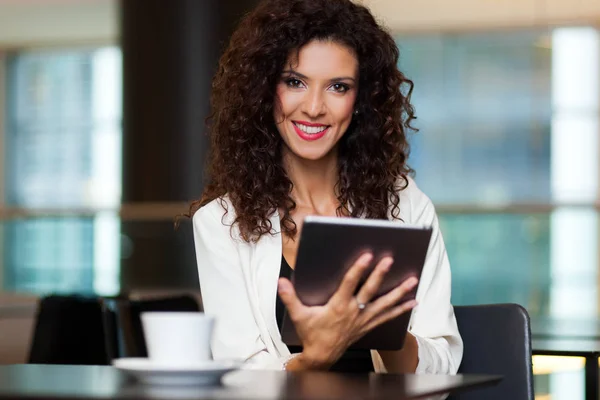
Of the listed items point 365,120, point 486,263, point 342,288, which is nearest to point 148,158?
point 486,263

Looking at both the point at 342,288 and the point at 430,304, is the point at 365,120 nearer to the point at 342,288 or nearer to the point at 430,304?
the point at 430,304

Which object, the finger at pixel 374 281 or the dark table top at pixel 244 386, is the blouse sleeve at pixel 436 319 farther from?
the dark table top at pixel 244 386

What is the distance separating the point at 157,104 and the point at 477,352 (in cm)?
405

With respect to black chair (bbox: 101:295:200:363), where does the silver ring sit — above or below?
above

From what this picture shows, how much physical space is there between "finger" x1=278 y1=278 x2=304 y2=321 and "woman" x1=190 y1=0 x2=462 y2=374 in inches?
14.6

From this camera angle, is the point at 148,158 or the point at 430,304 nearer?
the point at 430,304

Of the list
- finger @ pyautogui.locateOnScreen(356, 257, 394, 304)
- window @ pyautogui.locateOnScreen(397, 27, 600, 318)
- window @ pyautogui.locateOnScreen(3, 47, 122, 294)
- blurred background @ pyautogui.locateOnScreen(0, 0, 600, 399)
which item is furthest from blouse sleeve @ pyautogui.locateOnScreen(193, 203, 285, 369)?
window @ pyautogui.locateOnScreen(3, 47, 122, 294)

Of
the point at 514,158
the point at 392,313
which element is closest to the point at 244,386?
the point at 392,313

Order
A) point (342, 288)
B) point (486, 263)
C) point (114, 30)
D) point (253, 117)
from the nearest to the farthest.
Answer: point (342, 288) < point (253, 117) < point (486, 263) < point (114, 30)

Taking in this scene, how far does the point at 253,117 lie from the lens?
230 centimetres

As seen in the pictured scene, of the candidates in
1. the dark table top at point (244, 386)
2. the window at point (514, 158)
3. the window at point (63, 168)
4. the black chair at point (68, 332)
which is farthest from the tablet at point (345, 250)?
the window at point (63, 168)

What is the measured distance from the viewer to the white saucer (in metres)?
1.31

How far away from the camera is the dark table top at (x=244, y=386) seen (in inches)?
48.1

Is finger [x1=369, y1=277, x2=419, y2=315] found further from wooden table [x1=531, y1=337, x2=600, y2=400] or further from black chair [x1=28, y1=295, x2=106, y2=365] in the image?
black chair [x1=28, y1=295, x2=106, y2=365]
